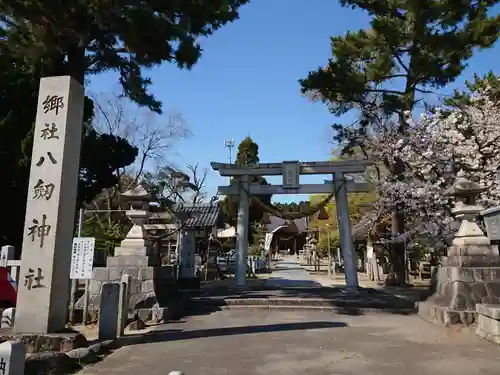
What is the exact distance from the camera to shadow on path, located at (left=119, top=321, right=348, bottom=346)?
7746 mm

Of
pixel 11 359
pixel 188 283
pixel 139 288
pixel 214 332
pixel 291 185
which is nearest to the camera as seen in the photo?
pixel 11 359

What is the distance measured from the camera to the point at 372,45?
16516 millimetres

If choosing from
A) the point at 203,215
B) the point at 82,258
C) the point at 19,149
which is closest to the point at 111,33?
the point at 19,149

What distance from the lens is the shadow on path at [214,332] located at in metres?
7.75

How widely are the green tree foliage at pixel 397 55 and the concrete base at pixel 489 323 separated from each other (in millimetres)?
9305

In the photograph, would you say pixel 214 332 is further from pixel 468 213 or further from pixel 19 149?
pixel 19 149

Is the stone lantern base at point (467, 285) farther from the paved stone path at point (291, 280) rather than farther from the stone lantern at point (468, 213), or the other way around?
the paved stone path at point (291, 280)

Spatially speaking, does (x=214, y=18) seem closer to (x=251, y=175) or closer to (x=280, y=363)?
(x=251, y=175)

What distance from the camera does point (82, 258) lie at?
28.8 feet

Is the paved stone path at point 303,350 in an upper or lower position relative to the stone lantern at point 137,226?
lower

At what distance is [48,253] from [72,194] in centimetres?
103

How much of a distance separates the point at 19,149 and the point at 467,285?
13654mm

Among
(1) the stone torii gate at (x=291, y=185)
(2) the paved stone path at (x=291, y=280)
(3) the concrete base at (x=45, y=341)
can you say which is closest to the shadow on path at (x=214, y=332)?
(3) the concrete base at (x=45, y=341)

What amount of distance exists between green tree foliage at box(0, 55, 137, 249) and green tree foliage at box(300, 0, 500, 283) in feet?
28.3
